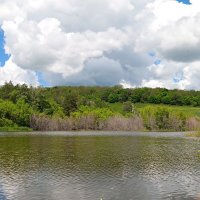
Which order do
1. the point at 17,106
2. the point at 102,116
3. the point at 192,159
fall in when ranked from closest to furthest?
the point at 192,159 < the point at 17,106 < the point at 102,116

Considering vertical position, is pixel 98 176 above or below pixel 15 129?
below

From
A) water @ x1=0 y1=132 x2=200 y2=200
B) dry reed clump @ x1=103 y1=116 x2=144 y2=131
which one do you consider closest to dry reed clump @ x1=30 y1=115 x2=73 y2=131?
dry reed clump @ x1=103 y1=116 x2=144 y2=131

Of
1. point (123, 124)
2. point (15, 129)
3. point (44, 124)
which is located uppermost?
point (44, 124)

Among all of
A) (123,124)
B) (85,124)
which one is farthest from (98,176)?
(85,124)

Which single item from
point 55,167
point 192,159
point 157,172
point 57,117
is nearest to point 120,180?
point 157,172

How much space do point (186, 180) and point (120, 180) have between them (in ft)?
20.4

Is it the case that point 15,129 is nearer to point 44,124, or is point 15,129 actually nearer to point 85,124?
point 44,124

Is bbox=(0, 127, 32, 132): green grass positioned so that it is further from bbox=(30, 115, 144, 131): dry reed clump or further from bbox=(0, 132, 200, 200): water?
bbox=(0, 132, 200, 200): water

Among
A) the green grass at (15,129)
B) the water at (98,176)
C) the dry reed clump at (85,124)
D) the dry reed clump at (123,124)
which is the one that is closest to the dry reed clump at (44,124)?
the dry reed clump at (85,124)

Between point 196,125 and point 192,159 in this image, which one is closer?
point 192,159

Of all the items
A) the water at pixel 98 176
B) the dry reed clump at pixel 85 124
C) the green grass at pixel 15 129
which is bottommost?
the water at pixel 98 176

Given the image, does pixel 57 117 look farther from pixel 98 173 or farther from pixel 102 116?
pixel 98 173

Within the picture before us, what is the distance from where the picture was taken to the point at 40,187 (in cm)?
3588

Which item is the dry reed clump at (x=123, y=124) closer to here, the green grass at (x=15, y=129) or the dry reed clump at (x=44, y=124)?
the dry reed clump at (x=44, y=124)
